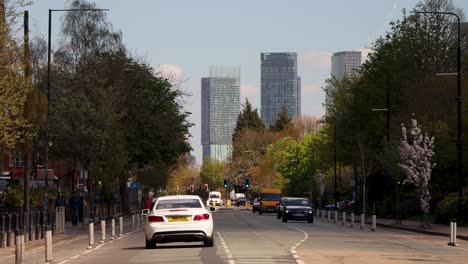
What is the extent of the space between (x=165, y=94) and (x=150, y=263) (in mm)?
54500

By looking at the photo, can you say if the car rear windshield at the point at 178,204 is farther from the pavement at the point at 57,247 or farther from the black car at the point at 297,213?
the black car at the point at 297,213

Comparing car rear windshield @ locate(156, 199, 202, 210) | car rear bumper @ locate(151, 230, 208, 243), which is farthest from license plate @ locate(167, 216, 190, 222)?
car rear windshield @ locate(156, 199, 202, 210)

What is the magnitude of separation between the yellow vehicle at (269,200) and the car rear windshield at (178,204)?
57.7 metres

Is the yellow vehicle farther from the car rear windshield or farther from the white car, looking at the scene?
A: the white car

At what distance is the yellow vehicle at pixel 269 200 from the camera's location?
89688 millimetres

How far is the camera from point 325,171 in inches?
4200

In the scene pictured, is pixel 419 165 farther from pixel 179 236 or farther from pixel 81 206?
pixel 179 236

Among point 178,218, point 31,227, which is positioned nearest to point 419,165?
point 31,227

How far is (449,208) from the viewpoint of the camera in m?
57.6

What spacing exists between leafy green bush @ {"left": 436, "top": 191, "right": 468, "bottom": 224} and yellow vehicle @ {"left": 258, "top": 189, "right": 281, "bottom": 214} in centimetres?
3043

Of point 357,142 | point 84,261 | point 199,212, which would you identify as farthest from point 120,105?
point 84,261

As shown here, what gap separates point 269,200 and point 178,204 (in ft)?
193

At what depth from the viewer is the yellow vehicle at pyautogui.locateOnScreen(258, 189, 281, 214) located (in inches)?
3531

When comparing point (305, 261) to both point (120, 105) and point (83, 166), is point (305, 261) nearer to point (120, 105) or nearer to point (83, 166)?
point (83, 166)
